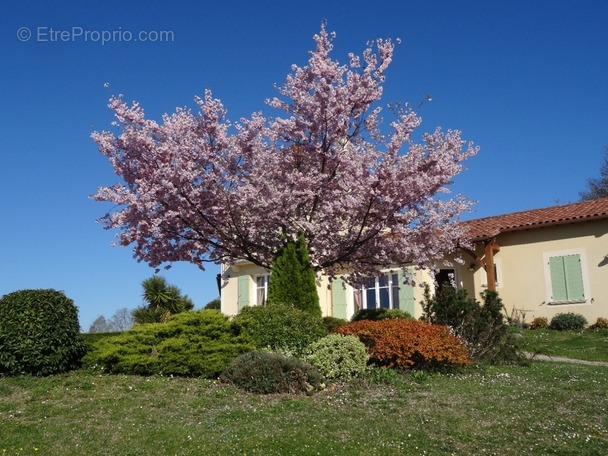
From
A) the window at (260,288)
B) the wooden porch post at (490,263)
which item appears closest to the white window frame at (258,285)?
the window at (260,288)

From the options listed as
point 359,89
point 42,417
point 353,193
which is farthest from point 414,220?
point 42,417

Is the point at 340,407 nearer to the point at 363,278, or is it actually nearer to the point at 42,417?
the point at 42,417

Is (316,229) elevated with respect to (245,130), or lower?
lower

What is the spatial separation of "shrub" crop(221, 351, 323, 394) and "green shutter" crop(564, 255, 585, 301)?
14223 millimetres

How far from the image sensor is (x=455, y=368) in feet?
37.4

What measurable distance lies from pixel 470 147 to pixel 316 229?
393 cm

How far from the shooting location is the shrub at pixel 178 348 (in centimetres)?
1145

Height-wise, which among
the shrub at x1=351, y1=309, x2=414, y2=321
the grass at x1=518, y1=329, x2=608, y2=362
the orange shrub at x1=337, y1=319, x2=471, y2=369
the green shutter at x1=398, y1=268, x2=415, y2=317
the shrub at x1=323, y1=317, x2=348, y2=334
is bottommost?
the grass at x1=518, y1=329, x2=608, y2=362

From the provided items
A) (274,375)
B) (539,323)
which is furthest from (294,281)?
(539,323)

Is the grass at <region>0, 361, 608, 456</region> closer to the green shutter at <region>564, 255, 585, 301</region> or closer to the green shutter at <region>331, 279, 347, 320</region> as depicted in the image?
the green shutter at <region>564, 255, 585, 301</region>

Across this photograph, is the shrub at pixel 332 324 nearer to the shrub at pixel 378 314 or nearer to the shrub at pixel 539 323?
the shrub at pixel 378 314

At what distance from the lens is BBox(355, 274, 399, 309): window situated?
919 inches

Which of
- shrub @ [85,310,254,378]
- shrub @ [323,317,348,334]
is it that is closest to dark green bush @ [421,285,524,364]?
shrub @ [323,317,348,334]

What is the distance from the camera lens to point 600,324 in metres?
20.7
